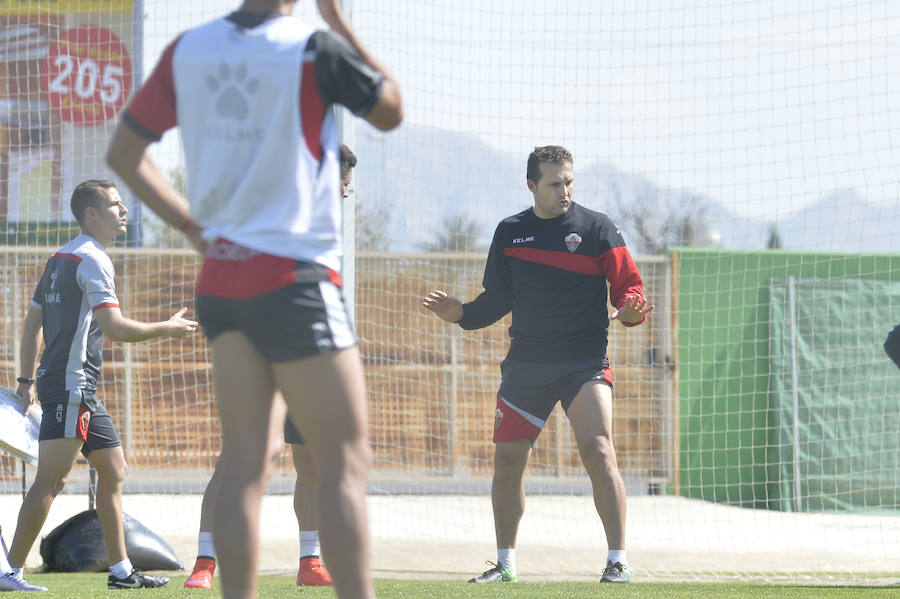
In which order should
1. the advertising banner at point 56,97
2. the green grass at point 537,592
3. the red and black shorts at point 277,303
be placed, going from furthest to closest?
the advertising banner at point 56,97
the green grass at point 537,592
the red and black shorts at point 277,303

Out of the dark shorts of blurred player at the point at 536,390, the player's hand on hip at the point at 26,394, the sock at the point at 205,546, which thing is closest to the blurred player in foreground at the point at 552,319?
the dark shorts of blurred player at the point at 536,390

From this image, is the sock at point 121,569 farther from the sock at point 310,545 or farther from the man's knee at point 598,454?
the man's knee at point 598,454

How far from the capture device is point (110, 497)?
5184mm

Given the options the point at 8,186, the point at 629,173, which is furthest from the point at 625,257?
the point at 8,186

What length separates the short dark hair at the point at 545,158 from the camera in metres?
5.46

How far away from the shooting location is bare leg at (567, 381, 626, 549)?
5.20 m

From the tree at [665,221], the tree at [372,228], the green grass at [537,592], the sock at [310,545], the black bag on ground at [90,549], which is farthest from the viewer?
the tree at [665,221]

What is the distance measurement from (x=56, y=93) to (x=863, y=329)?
28.2 ft

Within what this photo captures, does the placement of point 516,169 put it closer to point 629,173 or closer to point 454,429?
point 629,173

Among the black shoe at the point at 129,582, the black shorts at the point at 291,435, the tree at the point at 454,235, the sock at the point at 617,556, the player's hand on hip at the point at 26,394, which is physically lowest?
the black shoe at the point at 129,582

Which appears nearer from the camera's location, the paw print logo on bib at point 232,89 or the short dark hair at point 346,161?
the paw print logo on bib at point 232,89

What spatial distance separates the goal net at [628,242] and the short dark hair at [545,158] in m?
1.52

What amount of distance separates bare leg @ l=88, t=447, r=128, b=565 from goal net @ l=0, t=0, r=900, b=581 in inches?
89.5

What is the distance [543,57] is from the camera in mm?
8484
